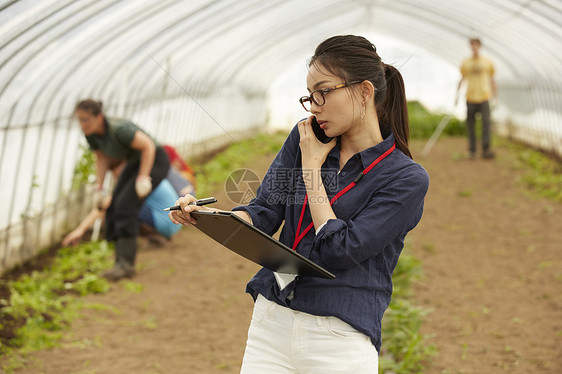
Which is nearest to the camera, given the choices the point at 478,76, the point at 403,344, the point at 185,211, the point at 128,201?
the point at 185,211

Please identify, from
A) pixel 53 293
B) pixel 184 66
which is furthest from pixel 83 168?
pixel 184 66

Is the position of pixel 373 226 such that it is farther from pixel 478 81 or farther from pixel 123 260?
pixel 478 81

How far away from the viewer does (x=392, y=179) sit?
166 centimetres

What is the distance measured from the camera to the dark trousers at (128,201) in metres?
5.18

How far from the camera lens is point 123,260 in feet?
18.1

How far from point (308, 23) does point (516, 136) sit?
19.2ft

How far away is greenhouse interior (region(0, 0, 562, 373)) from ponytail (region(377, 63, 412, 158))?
58mm

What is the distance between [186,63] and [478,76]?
181 inches

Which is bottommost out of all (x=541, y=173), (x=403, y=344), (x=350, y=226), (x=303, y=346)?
(x=403, y=344)

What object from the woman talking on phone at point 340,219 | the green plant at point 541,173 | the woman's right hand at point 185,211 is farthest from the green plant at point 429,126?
the woman's right hand at point 185,211

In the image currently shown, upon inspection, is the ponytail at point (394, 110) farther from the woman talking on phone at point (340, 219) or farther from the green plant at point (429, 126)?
the green plant at point (429, 126)

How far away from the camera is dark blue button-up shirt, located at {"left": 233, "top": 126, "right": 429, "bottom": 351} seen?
1.61 meters

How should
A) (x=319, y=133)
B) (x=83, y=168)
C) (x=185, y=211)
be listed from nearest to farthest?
(x=185, y=211)
(x=319, y=133)
(x=83, y=168)

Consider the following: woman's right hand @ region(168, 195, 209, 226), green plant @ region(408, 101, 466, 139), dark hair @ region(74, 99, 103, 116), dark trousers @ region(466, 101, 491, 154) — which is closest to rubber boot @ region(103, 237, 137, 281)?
dark hair @ region(74, 99, 103, 116)
